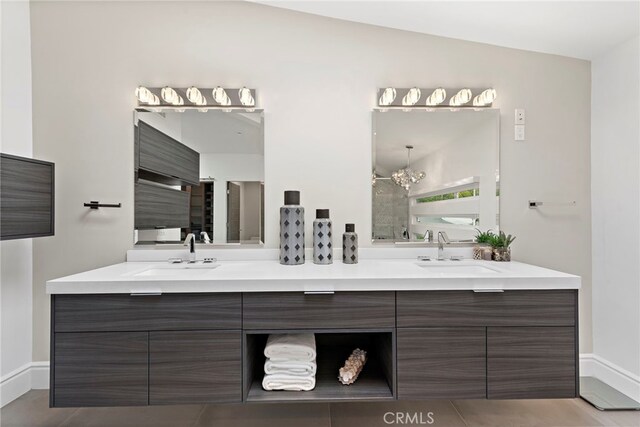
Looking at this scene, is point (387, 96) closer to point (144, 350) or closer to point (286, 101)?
point (286, 101)

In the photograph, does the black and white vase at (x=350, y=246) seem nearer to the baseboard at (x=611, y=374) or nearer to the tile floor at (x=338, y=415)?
the tile floor at (x=338, y=415)

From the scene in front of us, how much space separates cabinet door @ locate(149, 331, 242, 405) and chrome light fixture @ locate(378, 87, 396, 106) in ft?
5.29

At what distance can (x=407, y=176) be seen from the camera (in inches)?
82.4

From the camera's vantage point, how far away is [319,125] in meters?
2.09

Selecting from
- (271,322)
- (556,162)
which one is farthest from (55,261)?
(556,162)

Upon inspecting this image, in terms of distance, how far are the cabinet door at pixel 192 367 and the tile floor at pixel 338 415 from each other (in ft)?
1.41

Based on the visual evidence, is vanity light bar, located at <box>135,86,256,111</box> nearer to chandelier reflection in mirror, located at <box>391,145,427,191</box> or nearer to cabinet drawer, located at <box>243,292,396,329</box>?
chandelier reflection in mirror, located at <box>391,145,427,191</box>

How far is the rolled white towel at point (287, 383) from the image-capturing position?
1.50 m

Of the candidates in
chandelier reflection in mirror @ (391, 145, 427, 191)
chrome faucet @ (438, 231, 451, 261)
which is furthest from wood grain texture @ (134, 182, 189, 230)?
chrome faucet @ (438, 231, 451, 261)

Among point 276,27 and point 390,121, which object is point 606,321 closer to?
point 390,121

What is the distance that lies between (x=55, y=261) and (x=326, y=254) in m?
1.71

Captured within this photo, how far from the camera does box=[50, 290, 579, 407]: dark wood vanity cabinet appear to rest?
1.42m

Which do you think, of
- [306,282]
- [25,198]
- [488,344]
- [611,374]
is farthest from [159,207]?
[611,374]

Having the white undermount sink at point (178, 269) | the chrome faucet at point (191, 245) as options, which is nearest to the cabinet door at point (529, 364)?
the white undermount sink at point (178, 269)
